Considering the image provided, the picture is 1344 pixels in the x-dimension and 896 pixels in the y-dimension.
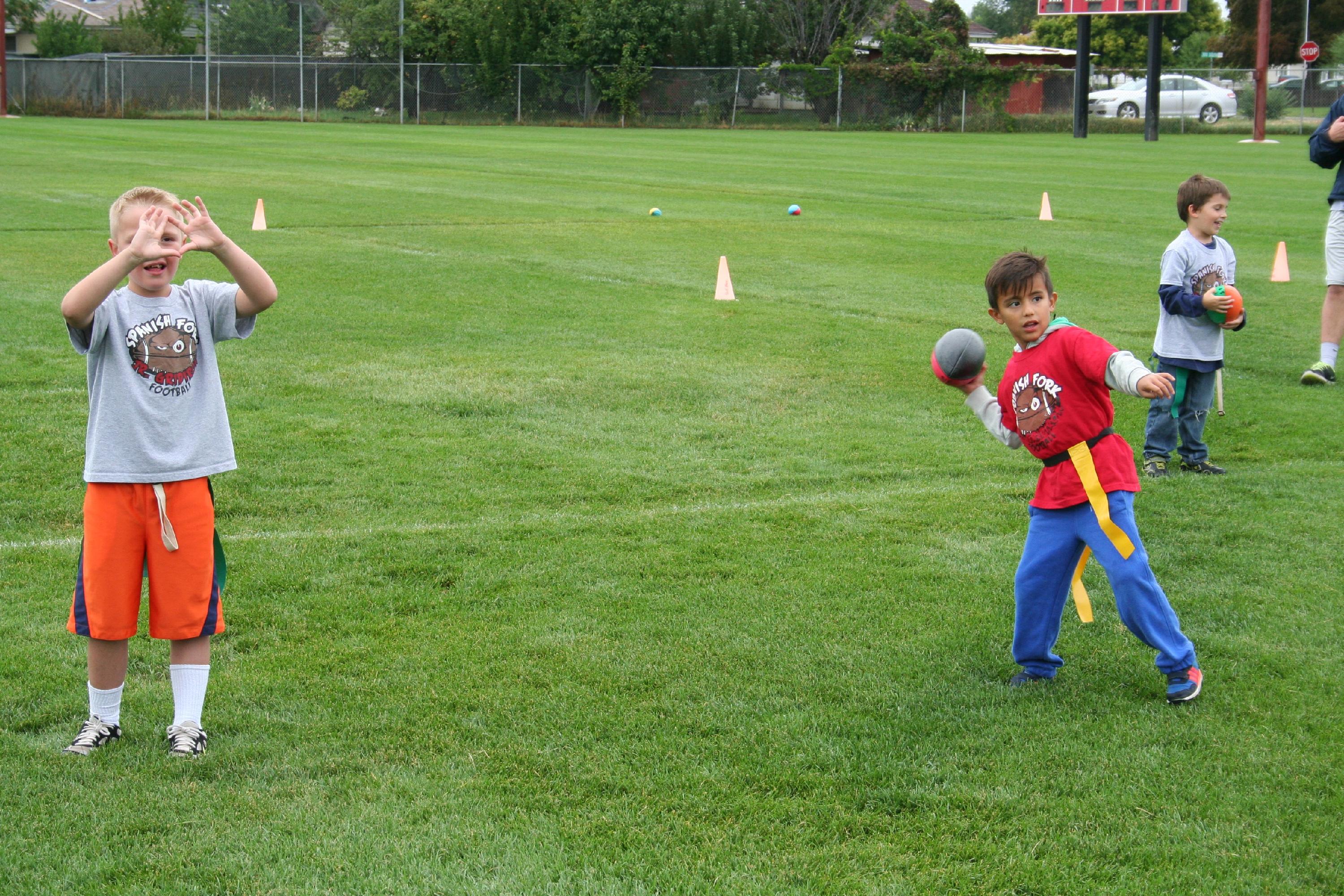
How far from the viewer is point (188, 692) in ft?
13.7

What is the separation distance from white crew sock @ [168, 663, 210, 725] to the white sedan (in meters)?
50.3

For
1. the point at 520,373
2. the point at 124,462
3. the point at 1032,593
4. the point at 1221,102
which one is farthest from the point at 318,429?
the point at 1221,102

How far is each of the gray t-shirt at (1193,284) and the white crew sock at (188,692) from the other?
552cm

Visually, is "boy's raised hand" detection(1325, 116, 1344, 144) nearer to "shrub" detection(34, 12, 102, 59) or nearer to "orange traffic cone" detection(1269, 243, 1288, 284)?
"orange traffic cone" detection(1269, 243, 1288, 284)

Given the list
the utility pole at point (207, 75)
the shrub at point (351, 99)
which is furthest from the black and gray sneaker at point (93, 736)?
the shrub at point (351, 99)

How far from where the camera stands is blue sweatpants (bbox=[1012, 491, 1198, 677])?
439 cm

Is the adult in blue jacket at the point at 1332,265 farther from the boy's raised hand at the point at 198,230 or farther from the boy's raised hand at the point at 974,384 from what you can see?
the boy's raised hand at the point at 198,230

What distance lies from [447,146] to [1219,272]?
98.3ft

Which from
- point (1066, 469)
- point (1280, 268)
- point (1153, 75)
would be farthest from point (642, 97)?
point (1066, 469)

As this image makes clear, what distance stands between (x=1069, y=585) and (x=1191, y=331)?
3464 millimetres

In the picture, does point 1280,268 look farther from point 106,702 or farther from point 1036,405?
point 106,702

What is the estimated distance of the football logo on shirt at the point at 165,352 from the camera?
13.2 ft

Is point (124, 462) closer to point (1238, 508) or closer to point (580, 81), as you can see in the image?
point (1238, 508)

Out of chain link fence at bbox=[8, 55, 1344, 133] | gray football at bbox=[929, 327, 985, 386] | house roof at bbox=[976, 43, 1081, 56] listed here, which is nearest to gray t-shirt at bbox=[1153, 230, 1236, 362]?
gray football at bbox=[929, 327, 985, 386]
